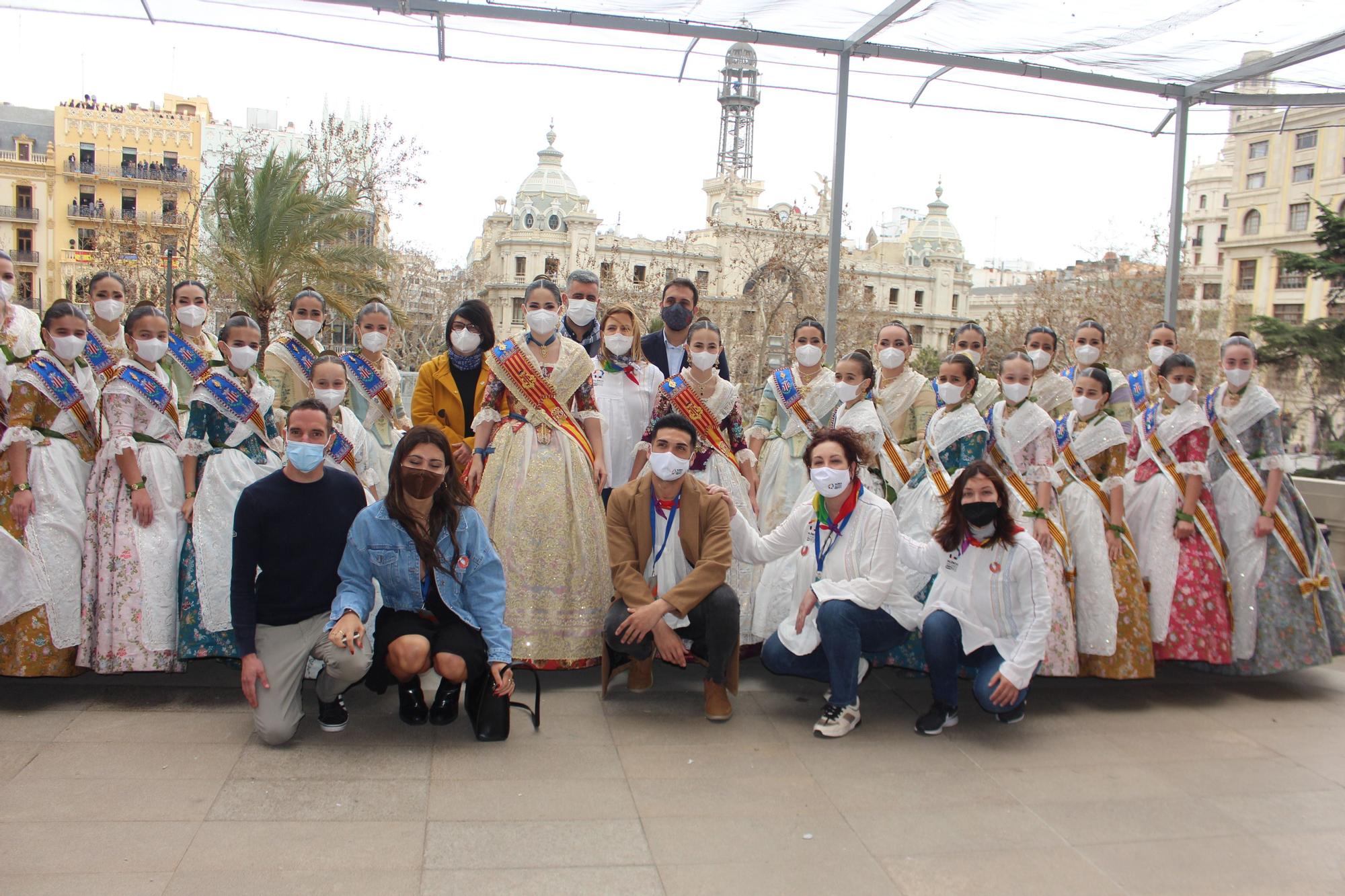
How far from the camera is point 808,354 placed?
16.8 ft

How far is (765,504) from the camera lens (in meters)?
5.22

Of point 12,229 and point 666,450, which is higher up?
point 12,229

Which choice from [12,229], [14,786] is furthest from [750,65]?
[12,229]

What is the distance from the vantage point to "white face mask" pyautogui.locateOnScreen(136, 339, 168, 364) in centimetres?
417

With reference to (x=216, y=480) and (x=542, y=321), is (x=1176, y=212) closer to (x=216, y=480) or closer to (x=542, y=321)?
(x=542, y=321)

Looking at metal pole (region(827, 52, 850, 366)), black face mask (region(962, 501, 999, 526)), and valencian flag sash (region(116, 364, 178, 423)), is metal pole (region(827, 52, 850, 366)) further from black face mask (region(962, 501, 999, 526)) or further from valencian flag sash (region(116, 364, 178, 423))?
valencian flag sash (region(116, 364, 178, 423))

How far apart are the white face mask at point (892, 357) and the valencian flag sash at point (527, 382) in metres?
1.57

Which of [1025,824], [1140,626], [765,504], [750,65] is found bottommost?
[1025,824]

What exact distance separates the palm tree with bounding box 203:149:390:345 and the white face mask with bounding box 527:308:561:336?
8.58 meters

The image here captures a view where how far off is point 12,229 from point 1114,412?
165 feet

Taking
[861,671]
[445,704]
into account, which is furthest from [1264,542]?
[445,704]

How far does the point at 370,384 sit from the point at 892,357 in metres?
2.59

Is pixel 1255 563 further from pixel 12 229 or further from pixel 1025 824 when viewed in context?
pixel 12 229

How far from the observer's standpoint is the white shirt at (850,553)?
13.4 feet
